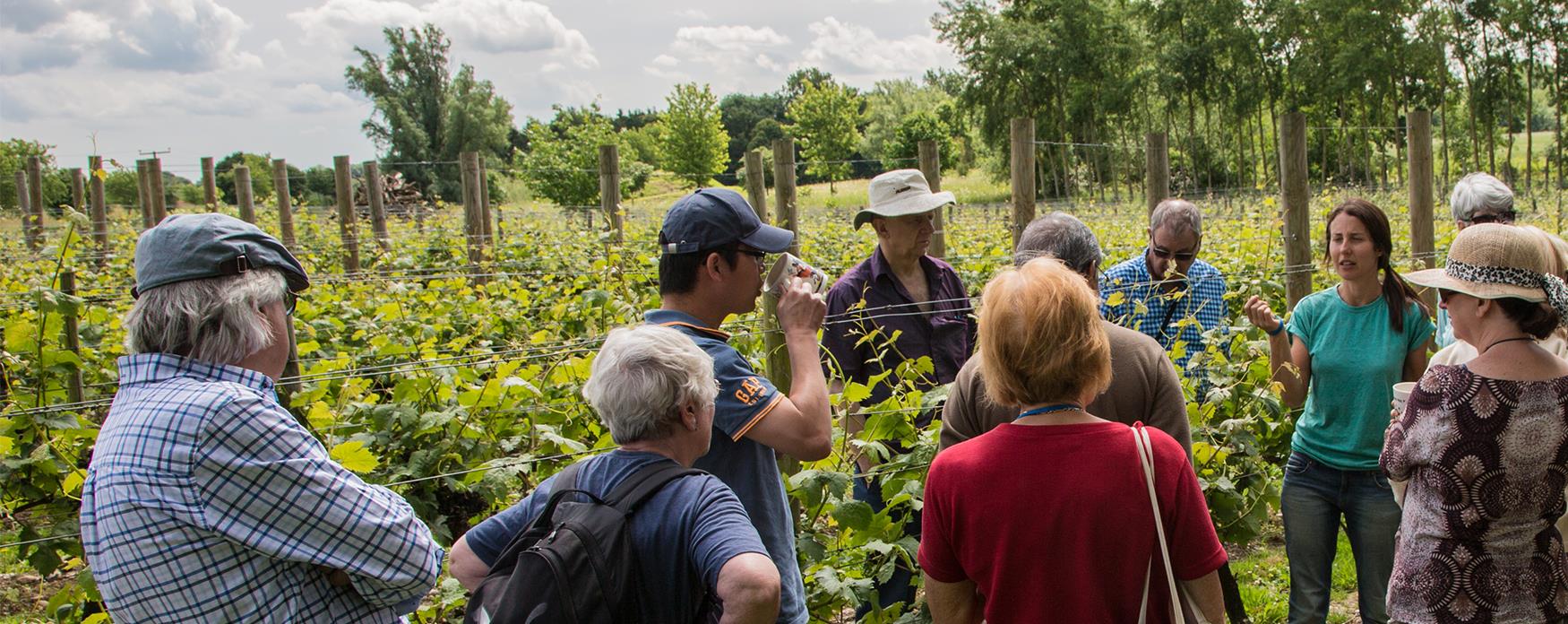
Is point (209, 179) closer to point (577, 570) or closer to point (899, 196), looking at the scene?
point (899, 196)

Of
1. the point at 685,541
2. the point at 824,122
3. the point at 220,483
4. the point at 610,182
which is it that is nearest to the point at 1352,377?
the point at 685,541

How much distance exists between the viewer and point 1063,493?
1.69 m

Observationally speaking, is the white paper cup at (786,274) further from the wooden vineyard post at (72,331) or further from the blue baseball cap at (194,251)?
the wooden vineyard post at (72,331)

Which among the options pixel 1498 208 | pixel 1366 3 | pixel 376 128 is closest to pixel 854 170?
pixel 376 128

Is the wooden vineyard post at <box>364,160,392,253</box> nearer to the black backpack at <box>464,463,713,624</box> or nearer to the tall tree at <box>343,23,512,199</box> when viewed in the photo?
the black backpack at <box>464,463,713,624</box>

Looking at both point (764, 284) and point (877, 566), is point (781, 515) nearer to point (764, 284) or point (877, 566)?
point (764, 284)

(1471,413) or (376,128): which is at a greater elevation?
(376,128)

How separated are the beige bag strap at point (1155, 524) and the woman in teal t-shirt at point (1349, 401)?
140 cm

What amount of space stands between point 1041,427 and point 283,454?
3.75ft

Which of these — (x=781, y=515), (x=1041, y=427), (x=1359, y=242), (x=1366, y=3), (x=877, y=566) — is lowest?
(x=877, y=566)

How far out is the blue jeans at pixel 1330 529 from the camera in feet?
9.50

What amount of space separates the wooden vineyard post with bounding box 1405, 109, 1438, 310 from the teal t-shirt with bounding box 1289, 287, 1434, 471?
112 inches

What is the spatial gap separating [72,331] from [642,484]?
2741 millimetres

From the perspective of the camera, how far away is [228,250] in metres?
1.55
